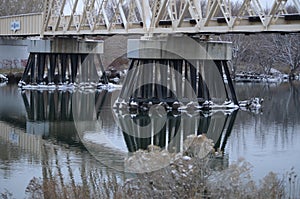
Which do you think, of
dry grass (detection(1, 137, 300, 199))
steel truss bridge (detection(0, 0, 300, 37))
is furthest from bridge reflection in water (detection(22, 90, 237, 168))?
dry grass (detection(1, 137, 300, 199))

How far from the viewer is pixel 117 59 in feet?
176

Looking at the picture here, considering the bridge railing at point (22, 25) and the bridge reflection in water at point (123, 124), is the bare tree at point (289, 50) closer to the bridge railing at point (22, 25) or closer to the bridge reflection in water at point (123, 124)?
the bridge railing at point (22, 25)

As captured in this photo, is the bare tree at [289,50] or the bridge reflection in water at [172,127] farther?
the bare tree at [289,50]

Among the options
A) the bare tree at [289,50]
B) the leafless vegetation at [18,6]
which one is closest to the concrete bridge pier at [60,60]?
the bare tree at [289,50]

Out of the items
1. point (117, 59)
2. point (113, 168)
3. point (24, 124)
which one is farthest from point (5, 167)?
point (117, 59)

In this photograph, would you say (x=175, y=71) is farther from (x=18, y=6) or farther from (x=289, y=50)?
(x=18, y=6)

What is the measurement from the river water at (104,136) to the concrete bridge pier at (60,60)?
692cm

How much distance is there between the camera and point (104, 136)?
64.6 ft

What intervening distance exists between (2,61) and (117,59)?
32.6 feet

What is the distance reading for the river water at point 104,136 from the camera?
14.6 metres

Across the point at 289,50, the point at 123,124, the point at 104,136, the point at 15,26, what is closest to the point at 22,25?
the point at 15,26

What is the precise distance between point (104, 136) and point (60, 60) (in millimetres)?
20631

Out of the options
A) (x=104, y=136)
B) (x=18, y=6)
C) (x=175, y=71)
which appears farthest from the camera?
(x=18, y=6)

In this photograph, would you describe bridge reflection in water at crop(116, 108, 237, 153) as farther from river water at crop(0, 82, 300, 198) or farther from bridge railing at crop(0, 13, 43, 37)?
bridge railing at crop(0, 13, 43, 37)
